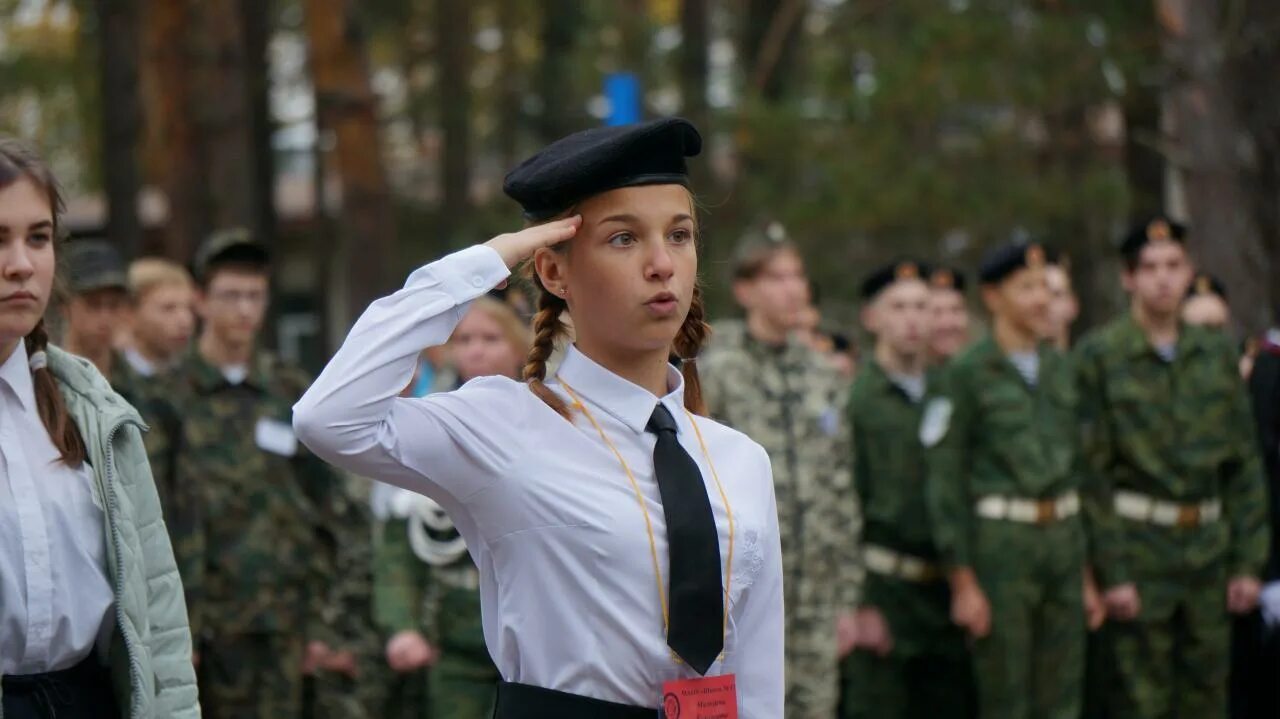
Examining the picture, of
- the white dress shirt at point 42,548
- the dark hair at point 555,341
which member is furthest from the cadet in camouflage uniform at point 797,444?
the white dress shirt at point 42,548

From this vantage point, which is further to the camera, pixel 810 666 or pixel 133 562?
pixel 810 666

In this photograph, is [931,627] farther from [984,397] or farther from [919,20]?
[919,20]

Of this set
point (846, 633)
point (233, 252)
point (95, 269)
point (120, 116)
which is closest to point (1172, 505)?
point (846, 633)

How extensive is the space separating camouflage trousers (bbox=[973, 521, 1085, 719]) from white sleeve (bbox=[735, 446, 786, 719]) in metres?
5.13

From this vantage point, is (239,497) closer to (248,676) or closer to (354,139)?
(248,676)

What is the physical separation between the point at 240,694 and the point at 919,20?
35.4 feet

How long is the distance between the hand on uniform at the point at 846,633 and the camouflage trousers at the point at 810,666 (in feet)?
0.80

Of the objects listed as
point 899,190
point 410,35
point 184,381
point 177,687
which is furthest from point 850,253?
point 177,687

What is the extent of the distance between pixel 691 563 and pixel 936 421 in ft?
18.3

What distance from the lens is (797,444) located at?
8750 mm

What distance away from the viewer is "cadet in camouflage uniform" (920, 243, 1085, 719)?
29.3ft

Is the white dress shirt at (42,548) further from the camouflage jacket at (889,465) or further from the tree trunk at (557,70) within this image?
the tree trunk at (557,70)

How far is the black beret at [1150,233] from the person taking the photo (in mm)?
9414

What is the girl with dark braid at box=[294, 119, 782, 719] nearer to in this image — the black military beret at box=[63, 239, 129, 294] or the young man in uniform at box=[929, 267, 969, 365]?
the black military beret at box=[63, 239, 129, 294]
